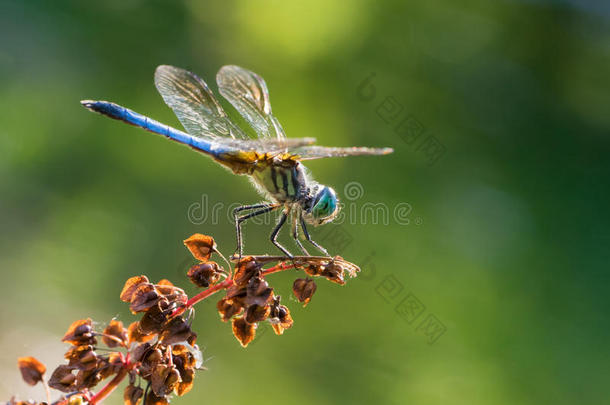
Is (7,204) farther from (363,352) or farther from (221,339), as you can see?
(363,352)

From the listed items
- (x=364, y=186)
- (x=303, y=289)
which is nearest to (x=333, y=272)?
(x=303, y=289)

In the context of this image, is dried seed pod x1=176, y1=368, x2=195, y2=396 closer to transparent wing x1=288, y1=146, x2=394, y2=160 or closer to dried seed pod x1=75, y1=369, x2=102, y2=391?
dried seed pod x1=75, y1=369, x2=102, y2=391

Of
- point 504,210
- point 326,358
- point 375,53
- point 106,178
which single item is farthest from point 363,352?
point 375,53

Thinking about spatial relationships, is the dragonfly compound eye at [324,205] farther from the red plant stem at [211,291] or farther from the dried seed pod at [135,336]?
the dried seed pod at [135,336]

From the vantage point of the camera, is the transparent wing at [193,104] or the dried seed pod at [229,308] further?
the transparent wing at [193,104]

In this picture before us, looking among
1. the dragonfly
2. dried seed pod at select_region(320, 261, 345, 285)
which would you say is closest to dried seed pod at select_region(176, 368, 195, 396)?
dried seed pod at select_region(320, 261, 345, 285)

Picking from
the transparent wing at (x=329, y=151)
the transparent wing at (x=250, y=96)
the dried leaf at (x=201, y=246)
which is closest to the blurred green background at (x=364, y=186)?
the transparent wing at (x=250, y=96)

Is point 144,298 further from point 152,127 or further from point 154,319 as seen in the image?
point 152,127
